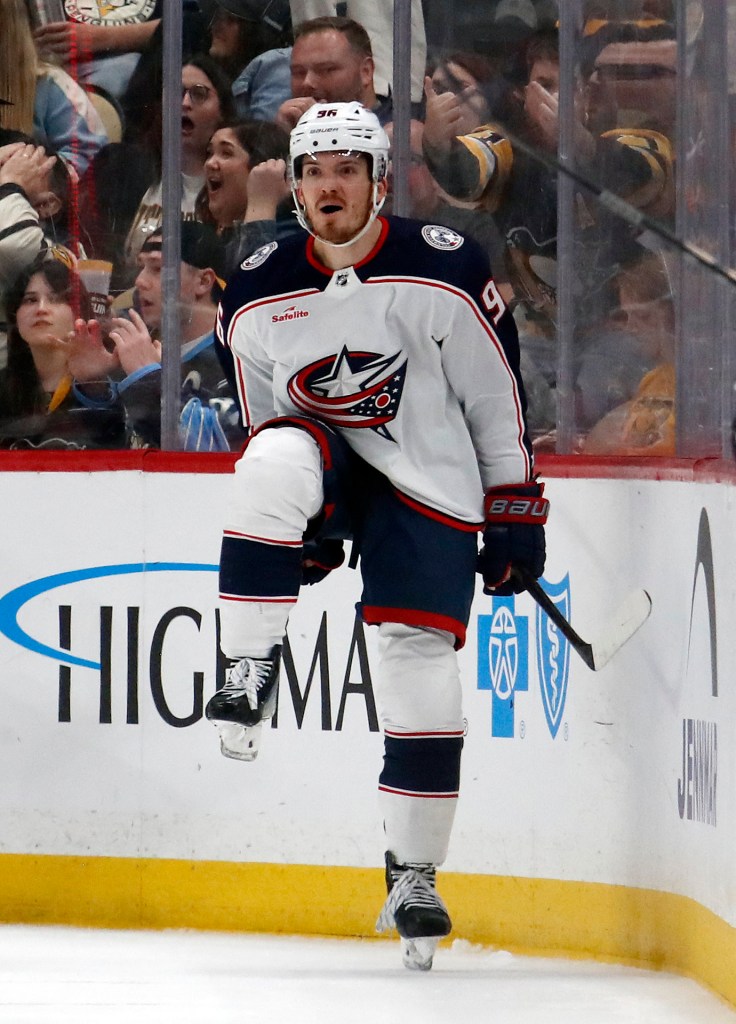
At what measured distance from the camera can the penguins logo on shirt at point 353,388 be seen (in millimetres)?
2656

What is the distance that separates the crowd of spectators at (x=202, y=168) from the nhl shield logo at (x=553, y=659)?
0.37m

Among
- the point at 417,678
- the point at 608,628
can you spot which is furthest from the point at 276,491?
the point at 608,628

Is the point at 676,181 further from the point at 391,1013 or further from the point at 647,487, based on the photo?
the point at 391,1013

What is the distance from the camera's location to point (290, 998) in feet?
8.86

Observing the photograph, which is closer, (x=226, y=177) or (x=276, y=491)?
(x=276, y=491)

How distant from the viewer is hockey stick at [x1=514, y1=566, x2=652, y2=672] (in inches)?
109

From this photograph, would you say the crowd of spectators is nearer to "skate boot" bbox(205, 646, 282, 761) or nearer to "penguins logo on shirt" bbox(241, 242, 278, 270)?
"penguins logo on shirt" bbox(241, 242, 278, 270)

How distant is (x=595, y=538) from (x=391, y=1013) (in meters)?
1.03

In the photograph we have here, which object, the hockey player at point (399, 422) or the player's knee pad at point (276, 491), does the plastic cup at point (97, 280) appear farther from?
the player's knee pad at point (276, 491)

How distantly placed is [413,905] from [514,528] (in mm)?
605

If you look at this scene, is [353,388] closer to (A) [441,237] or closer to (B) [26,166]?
(A) [441,237]

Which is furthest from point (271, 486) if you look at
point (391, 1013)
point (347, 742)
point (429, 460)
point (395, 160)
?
point (395, 160)

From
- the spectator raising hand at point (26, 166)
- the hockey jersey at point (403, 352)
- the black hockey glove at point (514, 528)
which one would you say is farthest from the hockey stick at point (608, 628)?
the spectator raising hand at point (26, 166)

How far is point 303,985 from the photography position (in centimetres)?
281
